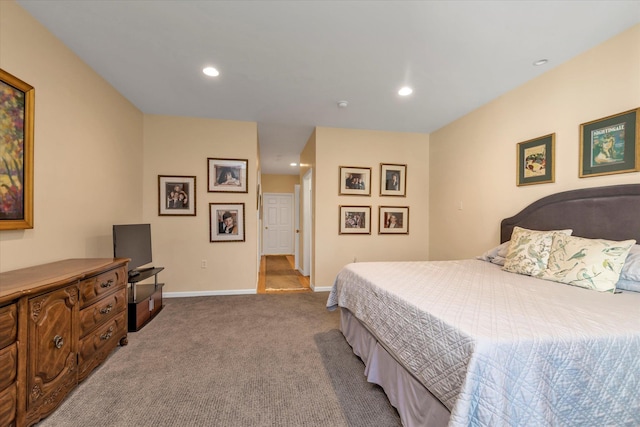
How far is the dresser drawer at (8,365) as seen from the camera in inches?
47.8

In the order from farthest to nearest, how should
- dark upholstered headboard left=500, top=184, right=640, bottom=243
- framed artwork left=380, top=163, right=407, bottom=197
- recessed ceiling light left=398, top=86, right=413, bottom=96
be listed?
framed artwork left=380, top=163, right=407, bottom=197 < recessed ceiling light left=398, top=86, right=413, bottom=96 < dark upholstered headboard left=500, top=184, right=640, bottom=243

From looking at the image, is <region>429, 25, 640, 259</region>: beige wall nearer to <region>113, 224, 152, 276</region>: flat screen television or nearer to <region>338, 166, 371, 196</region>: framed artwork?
<region>338, 166, 371, 196</region>: framed artwork

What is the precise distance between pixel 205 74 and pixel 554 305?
335 cm

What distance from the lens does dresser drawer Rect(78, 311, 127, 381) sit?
182cm

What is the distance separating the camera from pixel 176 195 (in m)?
3.84

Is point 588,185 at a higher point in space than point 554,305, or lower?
higher

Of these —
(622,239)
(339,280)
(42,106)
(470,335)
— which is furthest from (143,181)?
(622,239)

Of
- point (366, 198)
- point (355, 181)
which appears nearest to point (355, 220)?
point (366, 198)

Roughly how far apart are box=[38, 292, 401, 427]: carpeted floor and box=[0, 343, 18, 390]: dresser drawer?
0.46 metres

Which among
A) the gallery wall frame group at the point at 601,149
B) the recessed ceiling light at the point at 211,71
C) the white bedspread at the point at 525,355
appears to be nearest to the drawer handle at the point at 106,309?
the white bedspread at the point at 525,355

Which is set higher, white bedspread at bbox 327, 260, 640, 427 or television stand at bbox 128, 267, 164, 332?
white bedspread at bbox 327, 260, 640, 427

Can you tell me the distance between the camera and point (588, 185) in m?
2.29

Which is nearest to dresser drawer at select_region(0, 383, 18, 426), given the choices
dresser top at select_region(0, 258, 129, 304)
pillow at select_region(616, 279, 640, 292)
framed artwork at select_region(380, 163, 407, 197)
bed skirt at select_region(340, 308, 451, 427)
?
dresser top at select_region(0, 258, 129, 304)

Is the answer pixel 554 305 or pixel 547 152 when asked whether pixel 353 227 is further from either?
pixel 554 305
